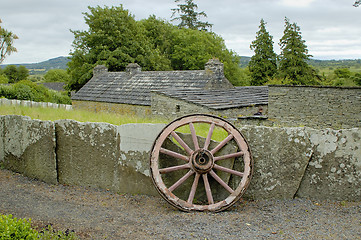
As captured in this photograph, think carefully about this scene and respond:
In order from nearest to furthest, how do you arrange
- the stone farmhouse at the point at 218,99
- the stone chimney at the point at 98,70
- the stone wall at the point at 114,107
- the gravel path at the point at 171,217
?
the gravel path at the point at 171,217, the stone farmhouse at the point at 218,99, the stone wall at the point at 114,107, the stone chimney at the point at 98,70

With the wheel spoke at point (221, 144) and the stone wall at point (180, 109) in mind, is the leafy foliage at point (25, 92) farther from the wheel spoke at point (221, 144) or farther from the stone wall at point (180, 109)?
the wheel spoke at point (221, 144)

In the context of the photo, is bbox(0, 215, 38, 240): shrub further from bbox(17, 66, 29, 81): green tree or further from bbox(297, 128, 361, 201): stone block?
bbox(17, 66, 29, 81): green tree

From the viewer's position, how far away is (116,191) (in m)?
6.40

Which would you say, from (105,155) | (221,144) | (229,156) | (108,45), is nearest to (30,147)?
(105,155)

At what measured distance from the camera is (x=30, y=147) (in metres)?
7.16

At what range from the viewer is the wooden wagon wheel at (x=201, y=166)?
5.29 m

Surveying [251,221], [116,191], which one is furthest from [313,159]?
[116,191]

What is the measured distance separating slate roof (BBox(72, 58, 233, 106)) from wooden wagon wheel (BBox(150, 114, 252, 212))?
16243mm

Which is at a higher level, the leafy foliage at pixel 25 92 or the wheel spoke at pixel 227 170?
the leafy foliage at pixel 25 92

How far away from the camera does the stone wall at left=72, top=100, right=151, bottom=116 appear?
2290 cm

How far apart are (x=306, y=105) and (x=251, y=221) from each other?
39.1 ft

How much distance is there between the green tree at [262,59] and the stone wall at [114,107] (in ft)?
80.9

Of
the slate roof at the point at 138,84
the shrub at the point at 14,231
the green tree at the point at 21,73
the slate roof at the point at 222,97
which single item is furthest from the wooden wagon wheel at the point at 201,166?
the green tree at the point at 21,73

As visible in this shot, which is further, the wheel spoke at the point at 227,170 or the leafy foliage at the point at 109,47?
the leafy foliage at the point at 109,47
